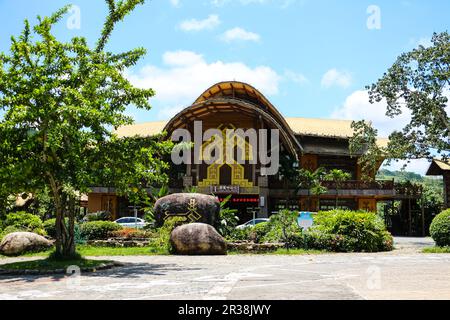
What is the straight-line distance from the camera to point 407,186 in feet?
128

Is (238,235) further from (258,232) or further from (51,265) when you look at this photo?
(51,265)

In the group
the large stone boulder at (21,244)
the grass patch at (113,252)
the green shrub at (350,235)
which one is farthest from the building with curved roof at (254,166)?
the large stone boulder at (21,244)

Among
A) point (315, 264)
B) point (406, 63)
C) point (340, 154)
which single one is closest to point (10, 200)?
point (315, 264)

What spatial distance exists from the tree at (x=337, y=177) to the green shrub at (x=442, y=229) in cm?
1578

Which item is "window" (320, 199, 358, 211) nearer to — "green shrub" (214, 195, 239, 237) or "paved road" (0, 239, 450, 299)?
"green shrub" (214, 195, 239, 237)

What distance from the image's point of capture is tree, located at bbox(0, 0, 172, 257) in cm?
1319

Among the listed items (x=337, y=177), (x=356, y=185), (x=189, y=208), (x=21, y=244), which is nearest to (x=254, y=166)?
(x=337, y=177)

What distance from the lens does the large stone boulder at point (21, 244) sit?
1950cm

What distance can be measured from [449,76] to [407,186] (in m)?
12.8

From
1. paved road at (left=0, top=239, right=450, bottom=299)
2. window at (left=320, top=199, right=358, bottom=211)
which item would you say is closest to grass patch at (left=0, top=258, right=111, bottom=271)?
paved road at (left=0, top=239, right=450, bottom=299)

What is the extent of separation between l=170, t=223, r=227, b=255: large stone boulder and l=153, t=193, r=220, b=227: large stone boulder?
109 inches

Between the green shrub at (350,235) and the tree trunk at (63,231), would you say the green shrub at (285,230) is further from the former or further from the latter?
the tree trunk at (63,231)
